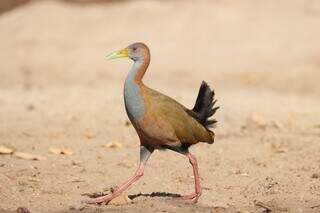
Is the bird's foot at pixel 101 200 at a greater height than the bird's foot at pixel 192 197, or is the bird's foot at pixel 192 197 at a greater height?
the bird's foot at pixel 192 197

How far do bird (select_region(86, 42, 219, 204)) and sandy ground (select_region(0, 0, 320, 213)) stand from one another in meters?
0.37

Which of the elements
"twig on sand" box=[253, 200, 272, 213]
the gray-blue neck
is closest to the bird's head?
the gray-blue neck

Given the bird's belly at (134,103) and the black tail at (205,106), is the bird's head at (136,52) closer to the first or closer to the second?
the bird's belly at (134,103)

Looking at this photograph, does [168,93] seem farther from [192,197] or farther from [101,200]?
[101,200]

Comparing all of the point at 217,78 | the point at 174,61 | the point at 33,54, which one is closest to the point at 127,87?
the point at 217,78

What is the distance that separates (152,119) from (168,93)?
944 centimetres

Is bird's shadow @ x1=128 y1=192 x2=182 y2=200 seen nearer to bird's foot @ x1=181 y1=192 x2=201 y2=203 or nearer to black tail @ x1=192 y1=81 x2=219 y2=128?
bird's foot @ x1=181 y1=192 x2=201 y2=203

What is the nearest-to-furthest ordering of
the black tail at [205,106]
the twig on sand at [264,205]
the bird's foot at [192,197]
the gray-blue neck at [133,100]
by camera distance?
the gray-blue neck at [133,100] → the twig on sand at [264,205] → the bird's foot at [192,197] → the black tail at [205,106]

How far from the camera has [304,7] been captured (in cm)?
2605

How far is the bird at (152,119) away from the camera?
7.43 meters

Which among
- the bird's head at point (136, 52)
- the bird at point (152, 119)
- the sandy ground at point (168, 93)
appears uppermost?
the bird's head at point (136, 52)

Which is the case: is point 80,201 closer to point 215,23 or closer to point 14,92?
point 14,92

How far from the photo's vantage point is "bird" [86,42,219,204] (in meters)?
7.43

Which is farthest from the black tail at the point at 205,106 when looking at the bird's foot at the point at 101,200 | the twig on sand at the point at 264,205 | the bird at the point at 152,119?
the bird's foot at the point at 101,200
